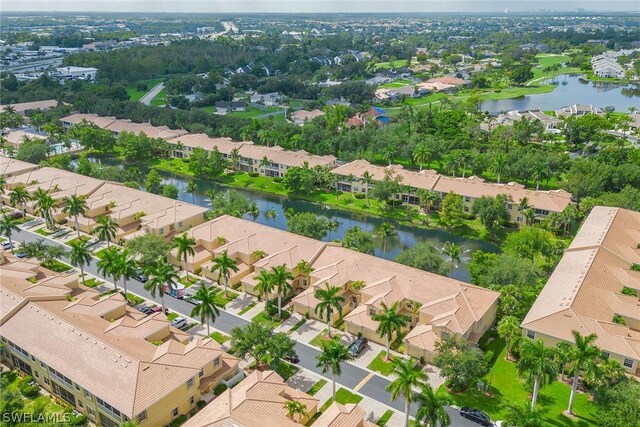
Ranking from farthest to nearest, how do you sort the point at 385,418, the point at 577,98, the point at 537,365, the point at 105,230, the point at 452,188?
the point at 577,98, the point at 452,188, the point at 105,230, the point at 385,418, the point at 537,365

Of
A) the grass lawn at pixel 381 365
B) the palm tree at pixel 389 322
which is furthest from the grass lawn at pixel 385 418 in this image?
the palm tree at pixel 389 322

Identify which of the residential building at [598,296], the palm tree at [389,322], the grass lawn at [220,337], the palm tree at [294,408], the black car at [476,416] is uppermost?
the palm tree at [389,322]

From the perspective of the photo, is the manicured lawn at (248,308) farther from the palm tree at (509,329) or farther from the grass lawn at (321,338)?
the palm tree at (509,329)

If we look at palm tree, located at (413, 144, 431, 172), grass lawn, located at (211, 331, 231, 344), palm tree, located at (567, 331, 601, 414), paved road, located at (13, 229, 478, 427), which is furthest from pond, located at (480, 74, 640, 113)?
grass lawn, located at (211, 331, 231, 344)

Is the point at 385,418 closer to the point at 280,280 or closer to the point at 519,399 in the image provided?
the point at 519,399

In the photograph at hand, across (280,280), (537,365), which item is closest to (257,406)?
(280,280)

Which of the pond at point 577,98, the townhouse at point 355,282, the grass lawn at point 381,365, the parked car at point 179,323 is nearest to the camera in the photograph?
the grass lawn at point 381,365

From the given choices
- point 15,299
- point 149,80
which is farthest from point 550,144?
point 149,80
